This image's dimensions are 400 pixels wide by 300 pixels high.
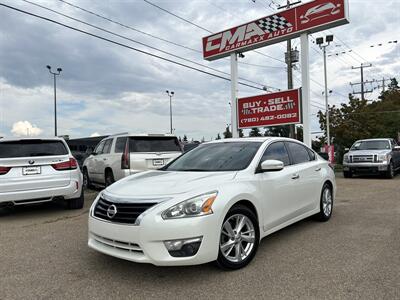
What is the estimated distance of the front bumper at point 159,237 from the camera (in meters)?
3.49

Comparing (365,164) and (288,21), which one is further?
(365,164)

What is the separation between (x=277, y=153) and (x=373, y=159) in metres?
10.8

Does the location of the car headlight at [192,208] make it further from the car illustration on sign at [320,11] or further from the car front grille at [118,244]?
the car illustration on sign at [320,11]

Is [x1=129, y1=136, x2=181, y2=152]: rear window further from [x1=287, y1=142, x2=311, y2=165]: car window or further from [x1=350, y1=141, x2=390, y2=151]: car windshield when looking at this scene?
[x1=350, y1=141, x2=390, y2=151]: car windshield

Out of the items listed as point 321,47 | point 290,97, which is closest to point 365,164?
point 290,97

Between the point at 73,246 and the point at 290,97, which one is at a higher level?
the point at 290,97

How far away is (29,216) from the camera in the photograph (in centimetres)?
754

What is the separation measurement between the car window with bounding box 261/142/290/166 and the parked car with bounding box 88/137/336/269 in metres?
0.02

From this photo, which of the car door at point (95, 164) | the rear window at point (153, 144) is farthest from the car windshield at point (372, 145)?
the car door at point (95, 164)

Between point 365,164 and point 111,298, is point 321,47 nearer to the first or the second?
point 365,164

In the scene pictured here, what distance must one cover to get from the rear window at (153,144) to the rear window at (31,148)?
6.41 feet

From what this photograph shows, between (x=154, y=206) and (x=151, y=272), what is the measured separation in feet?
2.82

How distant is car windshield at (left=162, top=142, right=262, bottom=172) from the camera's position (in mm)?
4738

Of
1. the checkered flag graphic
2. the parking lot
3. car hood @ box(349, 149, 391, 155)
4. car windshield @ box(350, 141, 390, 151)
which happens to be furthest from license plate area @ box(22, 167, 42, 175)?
car windshield @ box(350, 141, 390, 151)
